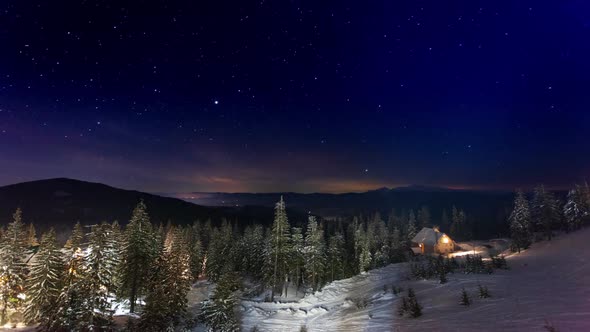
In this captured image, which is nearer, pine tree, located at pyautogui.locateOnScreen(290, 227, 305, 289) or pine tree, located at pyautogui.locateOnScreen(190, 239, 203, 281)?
pine tree, located at pyautogui.locateOnScreen(290, 227, 305, 289)

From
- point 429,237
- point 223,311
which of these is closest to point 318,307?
point 223,311

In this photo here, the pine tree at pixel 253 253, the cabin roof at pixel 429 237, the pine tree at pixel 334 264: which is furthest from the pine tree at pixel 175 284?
the cabin roof at pixel 429 237

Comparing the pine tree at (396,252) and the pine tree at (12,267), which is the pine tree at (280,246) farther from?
the pine tree at (12,267)

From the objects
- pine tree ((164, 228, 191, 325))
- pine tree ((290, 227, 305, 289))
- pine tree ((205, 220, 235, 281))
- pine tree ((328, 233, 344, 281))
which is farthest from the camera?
pine tree ((205, 220, 235, 281))

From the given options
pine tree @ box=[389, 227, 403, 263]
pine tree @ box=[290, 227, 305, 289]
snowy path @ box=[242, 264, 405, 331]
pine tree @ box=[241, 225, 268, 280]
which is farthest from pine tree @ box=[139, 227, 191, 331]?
pine tree @ box=[389, 227, 403, 263]

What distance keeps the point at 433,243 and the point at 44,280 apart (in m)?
64.3

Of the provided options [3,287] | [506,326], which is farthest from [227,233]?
[506,326]

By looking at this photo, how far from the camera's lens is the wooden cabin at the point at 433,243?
63500 mm

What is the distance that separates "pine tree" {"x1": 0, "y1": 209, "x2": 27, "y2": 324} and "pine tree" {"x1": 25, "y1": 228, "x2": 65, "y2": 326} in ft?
13.4

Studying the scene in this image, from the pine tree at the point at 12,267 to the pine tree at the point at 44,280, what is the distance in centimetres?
409

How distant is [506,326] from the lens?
9609 millimetres

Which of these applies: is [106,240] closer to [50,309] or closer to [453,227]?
[50,309]

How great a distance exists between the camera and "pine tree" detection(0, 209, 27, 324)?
33000 mm

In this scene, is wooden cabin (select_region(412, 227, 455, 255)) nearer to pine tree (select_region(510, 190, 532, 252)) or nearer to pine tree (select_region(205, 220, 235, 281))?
pine tree (select_region(510, 190, 532, 252))
